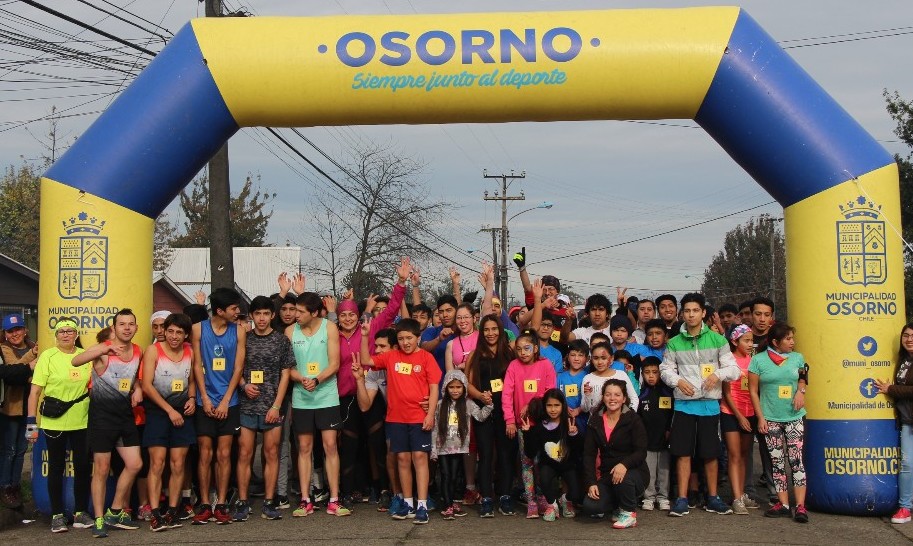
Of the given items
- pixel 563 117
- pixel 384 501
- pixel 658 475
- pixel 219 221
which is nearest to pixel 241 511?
pixel 384 501

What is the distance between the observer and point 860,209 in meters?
8.63

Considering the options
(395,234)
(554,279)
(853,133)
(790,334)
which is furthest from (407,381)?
(395,234)

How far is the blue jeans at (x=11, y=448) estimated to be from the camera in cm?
923

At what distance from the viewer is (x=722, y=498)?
9.63m

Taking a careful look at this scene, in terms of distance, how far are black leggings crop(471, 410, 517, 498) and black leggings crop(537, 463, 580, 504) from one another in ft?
1.08

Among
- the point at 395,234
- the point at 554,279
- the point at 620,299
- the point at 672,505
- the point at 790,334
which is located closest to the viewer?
the point at 790,334

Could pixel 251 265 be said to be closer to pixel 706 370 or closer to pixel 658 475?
pixel 658 475

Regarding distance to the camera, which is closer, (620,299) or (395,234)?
(620,299)

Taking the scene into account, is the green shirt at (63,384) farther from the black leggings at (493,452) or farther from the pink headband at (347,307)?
the black leggings at (493,452)

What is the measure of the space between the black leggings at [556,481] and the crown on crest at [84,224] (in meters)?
4.42

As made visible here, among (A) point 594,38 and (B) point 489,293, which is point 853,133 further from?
(B) point 489,293

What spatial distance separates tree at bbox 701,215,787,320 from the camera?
6719 cm

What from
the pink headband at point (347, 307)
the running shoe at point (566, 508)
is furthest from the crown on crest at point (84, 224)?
the running shoe at point (566, 508)

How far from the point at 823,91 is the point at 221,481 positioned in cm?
626
